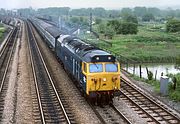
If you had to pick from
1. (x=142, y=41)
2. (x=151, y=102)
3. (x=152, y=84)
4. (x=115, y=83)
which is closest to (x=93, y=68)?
(x=115, y=83)

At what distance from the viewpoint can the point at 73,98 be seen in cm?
2072

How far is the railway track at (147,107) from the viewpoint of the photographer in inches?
663

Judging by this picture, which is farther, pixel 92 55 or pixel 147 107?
pixel 147 107

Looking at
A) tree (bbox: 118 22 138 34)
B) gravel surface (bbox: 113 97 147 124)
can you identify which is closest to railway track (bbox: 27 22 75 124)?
gravel surface (bbox: 113 97 147 124)

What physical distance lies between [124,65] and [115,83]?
20.7m

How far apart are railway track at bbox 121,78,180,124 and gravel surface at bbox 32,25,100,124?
8.73ft

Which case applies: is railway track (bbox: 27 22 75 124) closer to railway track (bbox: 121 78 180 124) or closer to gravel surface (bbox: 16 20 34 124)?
gravel surface (bbox: 16 20 34 124)

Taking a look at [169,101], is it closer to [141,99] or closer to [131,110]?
[141,99]

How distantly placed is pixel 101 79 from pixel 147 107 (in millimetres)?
3192

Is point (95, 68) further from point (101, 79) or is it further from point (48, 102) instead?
point (48, 102)

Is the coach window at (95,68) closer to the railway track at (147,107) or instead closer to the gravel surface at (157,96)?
the railway track at (147,107)

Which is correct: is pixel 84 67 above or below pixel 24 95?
above

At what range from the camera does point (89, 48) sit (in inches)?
823

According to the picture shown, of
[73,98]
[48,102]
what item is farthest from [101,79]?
[48,102]
